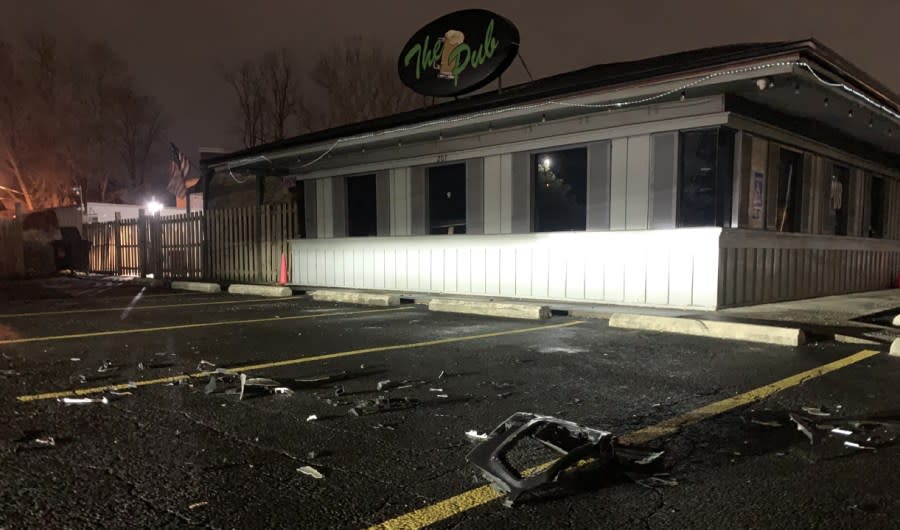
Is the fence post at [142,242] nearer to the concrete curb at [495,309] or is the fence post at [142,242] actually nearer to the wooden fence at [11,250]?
the wooden fence at [11,250]

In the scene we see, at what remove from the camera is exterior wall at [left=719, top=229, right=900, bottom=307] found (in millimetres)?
9445

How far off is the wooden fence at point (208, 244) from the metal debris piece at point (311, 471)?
557 inches

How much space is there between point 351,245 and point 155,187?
46458 mm

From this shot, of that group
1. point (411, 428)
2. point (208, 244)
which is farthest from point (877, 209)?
point (208, 244)

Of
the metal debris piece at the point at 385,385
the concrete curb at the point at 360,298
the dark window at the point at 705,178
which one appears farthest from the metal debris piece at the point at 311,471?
the concrete curb at the point at 360,298

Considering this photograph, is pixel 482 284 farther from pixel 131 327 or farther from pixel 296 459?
pixel 296 459

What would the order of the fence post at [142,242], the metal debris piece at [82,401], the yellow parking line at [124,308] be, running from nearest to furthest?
the metal debris piece at [82,401], the yellow parking line at [124,308], the fence post at [142,242]

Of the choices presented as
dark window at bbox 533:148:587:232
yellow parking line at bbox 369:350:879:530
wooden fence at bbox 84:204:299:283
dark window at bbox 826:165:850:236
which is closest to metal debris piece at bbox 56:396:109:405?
yellow parking line at bbox 369:350:879:530

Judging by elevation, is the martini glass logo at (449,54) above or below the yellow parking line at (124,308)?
above

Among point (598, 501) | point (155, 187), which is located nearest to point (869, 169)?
point (598, 501)

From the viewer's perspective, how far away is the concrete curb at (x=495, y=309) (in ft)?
30.4

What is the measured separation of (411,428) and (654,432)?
162 cm

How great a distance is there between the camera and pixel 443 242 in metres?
12.9

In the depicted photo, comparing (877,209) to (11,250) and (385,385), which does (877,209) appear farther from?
(11,250)
